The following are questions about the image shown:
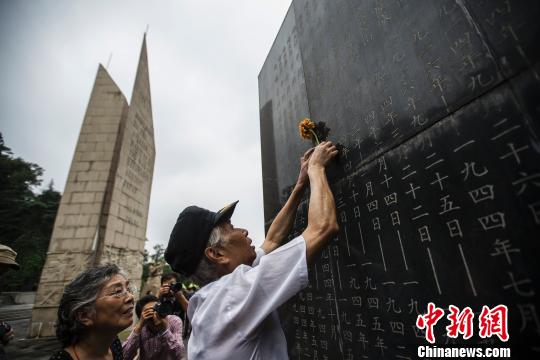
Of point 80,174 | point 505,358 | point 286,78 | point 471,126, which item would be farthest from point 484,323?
point 80,174

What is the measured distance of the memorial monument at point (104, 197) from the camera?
26.0ft

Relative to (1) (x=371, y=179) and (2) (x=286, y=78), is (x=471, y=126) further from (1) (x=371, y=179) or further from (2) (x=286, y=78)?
(2) (x=286, y=78)

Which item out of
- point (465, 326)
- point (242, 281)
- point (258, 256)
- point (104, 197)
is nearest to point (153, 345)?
point (258, 256)

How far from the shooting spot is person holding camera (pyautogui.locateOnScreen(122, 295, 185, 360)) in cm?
279

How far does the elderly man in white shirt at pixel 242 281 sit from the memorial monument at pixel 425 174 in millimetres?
422

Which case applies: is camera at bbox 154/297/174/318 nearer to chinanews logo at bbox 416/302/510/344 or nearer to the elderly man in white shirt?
the elderly man in white shirt

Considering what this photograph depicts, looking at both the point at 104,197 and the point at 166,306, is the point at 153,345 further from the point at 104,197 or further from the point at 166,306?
the point at 104,197

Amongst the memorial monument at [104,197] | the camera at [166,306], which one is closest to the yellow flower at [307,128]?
the camera at [166,306]

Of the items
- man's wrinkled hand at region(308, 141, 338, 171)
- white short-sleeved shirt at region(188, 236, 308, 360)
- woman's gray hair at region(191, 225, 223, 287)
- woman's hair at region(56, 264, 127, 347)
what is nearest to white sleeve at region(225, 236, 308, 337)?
white short-sleeved shirt at region(188, 236, 308, 360)

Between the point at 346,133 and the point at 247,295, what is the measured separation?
1.34 m

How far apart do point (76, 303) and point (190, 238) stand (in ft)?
3.37

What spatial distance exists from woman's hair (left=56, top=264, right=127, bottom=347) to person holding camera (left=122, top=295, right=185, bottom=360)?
1051 mm

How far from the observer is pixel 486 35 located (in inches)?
41.9

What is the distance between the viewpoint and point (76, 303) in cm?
179
